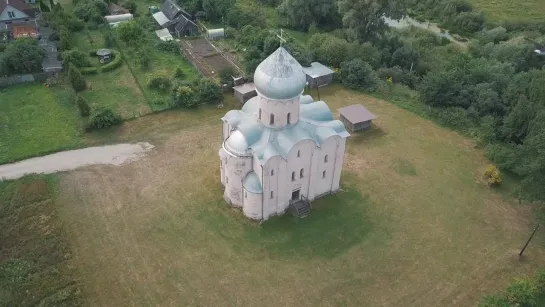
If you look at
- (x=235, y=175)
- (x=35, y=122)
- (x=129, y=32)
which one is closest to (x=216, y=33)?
(x=129, y=32)

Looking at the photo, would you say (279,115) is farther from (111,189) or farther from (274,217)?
(111,189)

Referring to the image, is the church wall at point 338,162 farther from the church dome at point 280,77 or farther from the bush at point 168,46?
the bush at point 168,46

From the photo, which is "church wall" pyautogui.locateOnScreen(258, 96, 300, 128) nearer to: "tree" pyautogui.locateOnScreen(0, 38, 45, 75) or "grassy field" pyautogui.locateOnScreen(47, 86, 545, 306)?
"grassy field" pyautogui.locateOnScreen(47, 86, 545, 306)


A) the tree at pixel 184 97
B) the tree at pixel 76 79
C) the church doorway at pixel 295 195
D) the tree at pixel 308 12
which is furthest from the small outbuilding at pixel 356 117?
the tree at pixel 76 79

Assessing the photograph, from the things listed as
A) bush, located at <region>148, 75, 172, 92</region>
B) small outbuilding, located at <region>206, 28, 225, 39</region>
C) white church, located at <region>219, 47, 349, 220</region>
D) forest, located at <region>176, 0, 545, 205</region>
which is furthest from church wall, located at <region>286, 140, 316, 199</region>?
small outbuilding, located at <region>206, 28, 225, 39</region>

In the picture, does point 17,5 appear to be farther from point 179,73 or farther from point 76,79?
point 179,73
